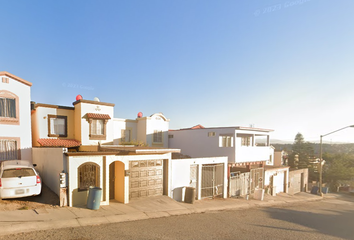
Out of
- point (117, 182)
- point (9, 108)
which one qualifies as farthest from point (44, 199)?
point (9, 108)

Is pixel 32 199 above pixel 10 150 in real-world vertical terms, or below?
below

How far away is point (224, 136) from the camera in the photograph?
21.0m

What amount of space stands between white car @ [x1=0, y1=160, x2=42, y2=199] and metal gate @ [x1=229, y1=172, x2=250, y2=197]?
533 inches

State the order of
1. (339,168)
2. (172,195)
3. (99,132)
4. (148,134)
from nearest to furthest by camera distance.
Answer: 1. (172,195)
2. (99,132)
3. (148,134)
4. (339,168)

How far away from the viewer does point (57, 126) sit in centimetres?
1906

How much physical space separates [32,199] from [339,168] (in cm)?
5420

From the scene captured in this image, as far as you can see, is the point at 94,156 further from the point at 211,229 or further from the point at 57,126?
the point at 57,126

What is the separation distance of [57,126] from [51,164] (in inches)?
334

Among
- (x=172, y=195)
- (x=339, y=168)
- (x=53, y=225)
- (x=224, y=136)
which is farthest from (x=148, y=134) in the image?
(x=339, y=168)

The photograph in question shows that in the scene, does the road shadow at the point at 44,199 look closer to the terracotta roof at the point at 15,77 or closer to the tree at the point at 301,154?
the terracotta roof at the point at 15,77

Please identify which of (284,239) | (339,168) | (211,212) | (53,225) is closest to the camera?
(53,225)

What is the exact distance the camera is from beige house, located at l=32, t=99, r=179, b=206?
1054 cm

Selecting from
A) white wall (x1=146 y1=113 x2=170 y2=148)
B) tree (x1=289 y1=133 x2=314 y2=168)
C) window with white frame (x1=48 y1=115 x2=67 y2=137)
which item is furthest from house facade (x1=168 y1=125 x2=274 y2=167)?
tree (x1=289 y1=133 x2=314 y2=168)

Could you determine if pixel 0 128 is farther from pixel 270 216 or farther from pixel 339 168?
pixel 339 168
